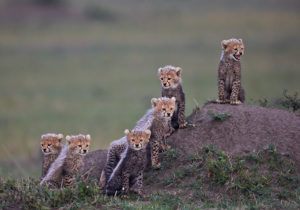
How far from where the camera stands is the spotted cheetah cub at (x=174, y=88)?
8.41 meters

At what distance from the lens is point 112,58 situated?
2725 cm

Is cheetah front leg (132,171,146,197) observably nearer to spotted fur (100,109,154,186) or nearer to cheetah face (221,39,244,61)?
spotted fur (100,109,154,186)

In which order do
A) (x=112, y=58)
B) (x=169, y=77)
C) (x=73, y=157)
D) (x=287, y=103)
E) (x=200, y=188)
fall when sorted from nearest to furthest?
(x=200, y=188) → (x=73, y=157) → (x=169, y=77) → (x=287, y=103) → (x=112, y=58)

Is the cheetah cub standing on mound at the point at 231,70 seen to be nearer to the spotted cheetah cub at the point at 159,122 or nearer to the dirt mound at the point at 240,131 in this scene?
the dirt mound at the point at 240,131

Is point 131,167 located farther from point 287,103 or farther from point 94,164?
point 287,103

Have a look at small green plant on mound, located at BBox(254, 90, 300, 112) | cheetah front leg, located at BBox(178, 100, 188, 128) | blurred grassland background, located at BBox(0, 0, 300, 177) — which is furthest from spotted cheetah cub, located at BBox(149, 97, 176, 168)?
blurred grassland background, located at BBox(0, 0, 300, 177)

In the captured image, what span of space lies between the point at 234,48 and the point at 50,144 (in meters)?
2.62

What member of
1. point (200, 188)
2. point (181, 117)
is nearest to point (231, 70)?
point (181, 117)

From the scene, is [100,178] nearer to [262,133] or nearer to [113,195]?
[113,195]

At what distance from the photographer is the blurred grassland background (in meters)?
18.2

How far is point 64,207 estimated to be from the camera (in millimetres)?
6727

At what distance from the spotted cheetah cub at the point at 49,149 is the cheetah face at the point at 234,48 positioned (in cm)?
240

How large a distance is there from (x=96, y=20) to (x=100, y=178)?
25.7 m

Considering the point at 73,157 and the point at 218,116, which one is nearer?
the point at 73,157
